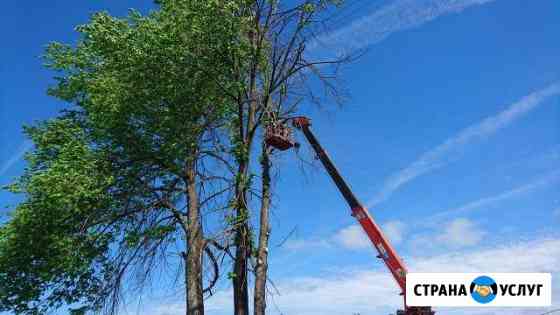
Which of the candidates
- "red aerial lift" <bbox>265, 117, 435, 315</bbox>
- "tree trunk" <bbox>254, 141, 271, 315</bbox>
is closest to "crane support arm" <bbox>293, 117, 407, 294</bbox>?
"red aerial lift" <bbox>265, 117, 435, 315</bbox>

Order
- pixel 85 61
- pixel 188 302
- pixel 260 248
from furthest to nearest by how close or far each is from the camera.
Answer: pixel 85 61
pixel 188 302
pixel 260 248

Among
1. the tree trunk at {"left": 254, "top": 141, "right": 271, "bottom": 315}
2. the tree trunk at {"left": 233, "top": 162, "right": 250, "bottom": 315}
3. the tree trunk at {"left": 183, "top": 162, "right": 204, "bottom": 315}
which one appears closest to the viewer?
the tree trunk at {"left": 254, "top": 141, "right": 271, "bottom": 315}

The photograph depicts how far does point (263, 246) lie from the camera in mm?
19750

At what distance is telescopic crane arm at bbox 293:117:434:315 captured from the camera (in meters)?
28.2

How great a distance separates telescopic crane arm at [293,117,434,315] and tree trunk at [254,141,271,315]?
732 centimetres

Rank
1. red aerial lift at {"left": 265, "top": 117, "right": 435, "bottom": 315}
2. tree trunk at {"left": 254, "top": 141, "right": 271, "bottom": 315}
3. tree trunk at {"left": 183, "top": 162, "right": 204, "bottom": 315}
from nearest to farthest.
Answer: tree trunk at {"left": 254, "top": 141, "right": 271, "bottom": 315} < tree trunk at {"left": 183, "top": 162, "right": 204, "bottom": 315} < red aerial lift at {"left": 265, "top": 117, "right": 435, "bottom": 315}

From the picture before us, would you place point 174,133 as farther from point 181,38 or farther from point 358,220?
point 358,220

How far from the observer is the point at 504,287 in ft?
59.6

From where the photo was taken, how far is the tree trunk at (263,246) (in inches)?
755

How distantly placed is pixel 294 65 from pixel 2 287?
1323 centimetres

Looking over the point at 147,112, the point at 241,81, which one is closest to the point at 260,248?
the point at 241,81

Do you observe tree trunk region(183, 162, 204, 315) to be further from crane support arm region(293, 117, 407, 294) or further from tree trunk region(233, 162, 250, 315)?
crane support arm region(293, 117, 407, 294)

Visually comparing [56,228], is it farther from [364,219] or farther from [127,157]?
[364,219]

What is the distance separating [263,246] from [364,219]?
32.9ft
